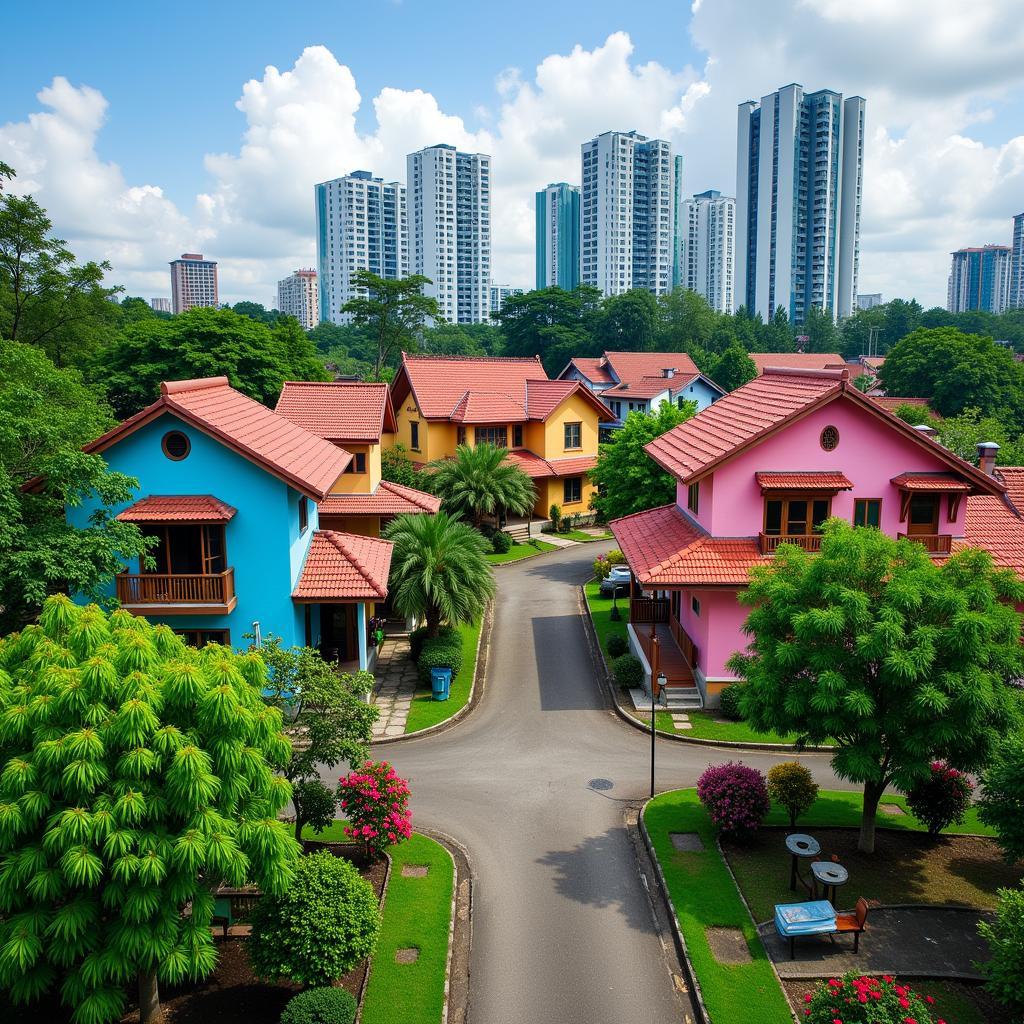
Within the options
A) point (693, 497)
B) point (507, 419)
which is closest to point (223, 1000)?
point (693, 497)

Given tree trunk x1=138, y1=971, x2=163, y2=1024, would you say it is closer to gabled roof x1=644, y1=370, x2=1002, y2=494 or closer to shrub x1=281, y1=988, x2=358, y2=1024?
shrub x1=281, y1=988, x2=358, y2=1024

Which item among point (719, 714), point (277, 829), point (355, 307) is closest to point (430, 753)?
point (719, 714)

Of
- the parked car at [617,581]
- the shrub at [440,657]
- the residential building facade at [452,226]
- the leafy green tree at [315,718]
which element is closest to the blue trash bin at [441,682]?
the shrub at [440,657]

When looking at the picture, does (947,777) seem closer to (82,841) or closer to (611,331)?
(82,841)

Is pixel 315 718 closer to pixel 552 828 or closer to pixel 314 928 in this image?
pixel 314 928

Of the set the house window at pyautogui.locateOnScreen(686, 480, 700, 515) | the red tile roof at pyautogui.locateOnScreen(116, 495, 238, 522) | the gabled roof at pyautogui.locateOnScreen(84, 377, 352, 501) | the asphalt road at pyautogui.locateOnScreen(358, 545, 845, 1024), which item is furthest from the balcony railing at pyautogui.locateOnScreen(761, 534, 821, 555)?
the red tile roof at pyautogui.locateOnScreen(116, 495, 238, 522)

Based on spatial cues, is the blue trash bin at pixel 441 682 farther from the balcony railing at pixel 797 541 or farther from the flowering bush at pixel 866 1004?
the flowering bush at pixel 866 1004
